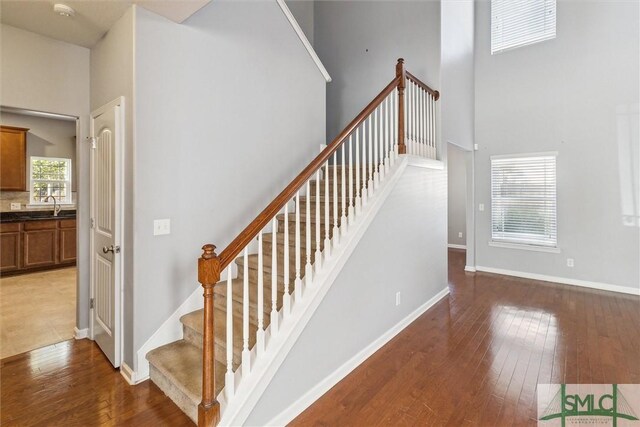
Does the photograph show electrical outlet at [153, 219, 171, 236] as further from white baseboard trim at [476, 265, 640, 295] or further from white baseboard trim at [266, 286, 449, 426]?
white baseboard trim at [476, 265, 640, 295]

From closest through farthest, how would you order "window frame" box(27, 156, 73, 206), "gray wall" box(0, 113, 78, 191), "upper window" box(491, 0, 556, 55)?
"upper window" box(491, 0, 556, 55), "gray wall" box(0, 113, 78, 191), "window frame" box(27, 156, 73, 206)

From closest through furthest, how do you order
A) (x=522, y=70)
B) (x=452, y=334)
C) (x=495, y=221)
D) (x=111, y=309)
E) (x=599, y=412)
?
1. (x=599, y=412)
2. (x=111, y=309)
3. (x=452, y=334)
4. (x=522, y=70)
5. (x=495, y=221)

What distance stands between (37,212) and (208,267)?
19.7 feet

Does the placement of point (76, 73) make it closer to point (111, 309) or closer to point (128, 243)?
point (128, 243)

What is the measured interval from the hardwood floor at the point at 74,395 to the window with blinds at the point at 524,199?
559 cm

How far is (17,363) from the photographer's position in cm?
248

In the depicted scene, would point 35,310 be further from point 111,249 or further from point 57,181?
point 57,181

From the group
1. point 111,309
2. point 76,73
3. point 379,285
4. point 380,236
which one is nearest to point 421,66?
point 380,236

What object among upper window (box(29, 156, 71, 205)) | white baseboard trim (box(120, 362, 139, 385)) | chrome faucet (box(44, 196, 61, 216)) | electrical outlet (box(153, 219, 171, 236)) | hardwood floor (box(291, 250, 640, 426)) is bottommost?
hardwood floor (box(291, 250, 640, 426))

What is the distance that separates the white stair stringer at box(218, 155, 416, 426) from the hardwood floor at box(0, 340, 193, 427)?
467 millimetres

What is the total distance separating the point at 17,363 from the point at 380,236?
10.7 ft

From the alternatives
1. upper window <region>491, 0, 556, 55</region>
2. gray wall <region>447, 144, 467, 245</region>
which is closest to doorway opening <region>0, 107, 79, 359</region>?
upper window <region>491, 0, 556, 55</region>

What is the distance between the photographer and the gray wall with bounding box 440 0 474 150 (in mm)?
4148

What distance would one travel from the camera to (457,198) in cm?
774
